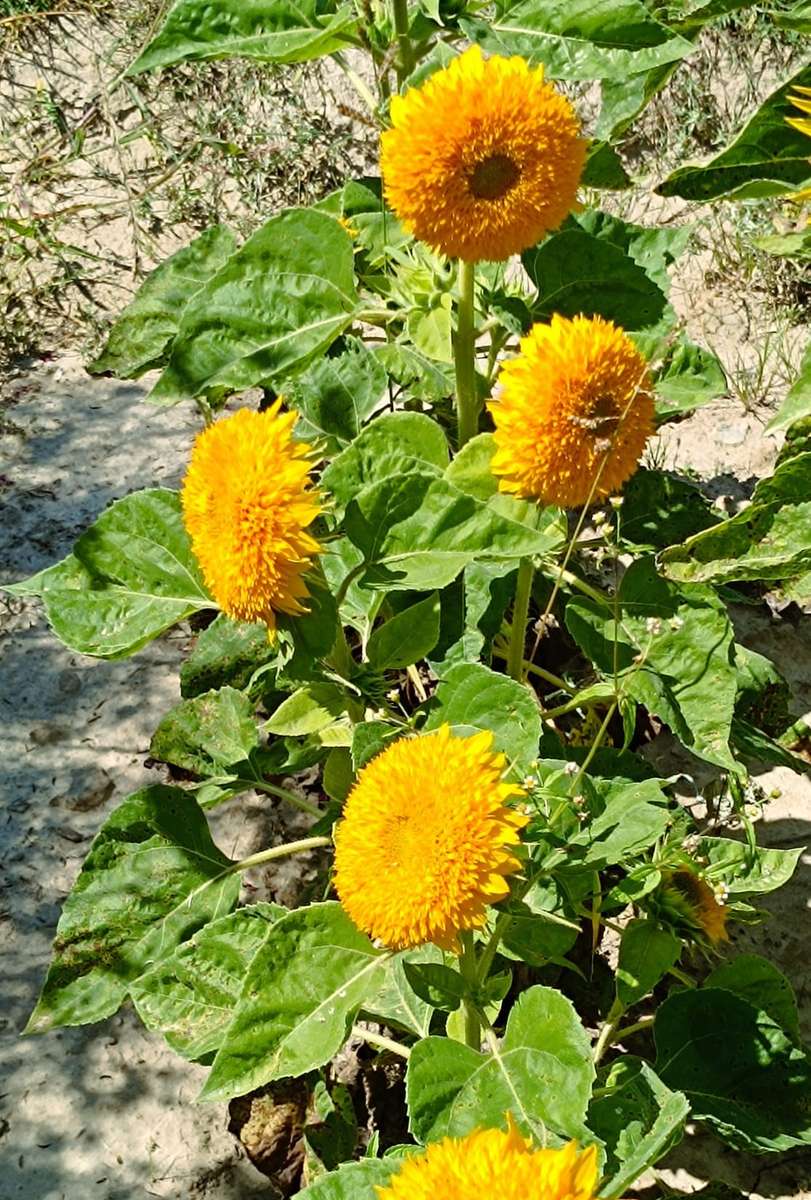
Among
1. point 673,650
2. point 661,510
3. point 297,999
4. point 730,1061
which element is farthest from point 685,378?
point 297,999

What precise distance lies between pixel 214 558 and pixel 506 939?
0.69 metres

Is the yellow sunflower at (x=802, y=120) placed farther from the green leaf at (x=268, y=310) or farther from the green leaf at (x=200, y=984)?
the green leaf at (x=200, y=984)

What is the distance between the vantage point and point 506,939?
1842 mm

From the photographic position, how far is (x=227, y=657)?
6.98ft

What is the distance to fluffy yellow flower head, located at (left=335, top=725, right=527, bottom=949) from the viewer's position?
55.4 inches

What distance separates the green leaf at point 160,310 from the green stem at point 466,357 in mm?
545

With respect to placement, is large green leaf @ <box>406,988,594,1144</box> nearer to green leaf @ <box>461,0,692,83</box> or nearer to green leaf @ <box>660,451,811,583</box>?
green leaf @ <box>660,451,811,583</box>

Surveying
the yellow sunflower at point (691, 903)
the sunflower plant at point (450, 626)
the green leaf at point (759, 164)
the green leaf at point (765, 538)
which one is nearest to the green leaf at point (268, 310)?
the sunflower plant at point (450, 626)

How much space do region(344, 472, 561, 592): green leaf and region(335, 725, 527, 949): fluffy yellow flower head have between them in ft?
1.06

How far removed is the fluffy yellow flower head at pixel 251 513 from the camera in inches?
61.0

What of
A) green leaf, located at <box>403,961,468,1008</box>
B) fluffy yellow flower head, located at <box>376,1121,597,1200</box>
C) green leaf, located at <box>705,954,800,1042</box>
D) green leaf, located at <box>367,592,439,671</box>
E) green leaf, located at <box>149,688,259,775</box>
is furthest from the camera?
green leaf, located at <box>149,688,259,775</box>

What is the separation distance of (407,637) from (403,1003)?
1.87ft

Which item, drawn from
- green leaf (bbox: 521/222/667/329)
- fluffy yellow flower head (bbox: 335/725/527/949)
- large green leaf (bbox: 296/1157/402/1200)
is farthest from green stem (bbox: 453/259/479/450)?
large green leaf (bbox: 296/1157/402/1200)

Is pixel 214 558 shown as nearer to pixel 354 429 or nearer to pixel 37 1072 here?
pixel 354 429
